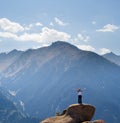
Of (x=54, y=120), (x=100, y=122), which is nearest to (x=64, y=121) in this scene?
(x=54, y=120)

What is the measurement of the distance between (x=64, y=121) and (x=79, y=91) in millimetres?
9136

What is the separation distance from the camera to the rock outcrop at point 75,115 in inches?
2552

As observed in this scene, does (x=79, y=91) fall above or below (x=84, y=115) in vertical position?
above

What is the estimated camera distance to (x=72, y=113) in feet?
217

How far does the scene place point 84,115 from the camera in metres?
66.8

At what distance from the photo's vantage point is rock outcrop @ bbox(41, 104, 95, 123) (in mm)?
64812

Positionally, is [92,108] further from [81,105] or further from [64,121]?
[64,121]

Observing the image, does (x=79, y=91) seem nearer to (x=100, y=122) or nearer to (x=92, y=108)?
(x=92, y=108)

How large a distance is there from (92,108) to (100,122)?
18.9 ft

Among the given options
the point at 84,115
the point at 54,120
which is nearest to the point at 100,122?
the point at 84,115

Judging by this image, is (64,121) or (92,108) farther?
(92,108)

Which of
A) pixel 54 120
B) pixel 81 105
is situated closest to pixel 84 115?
pixel 81 105

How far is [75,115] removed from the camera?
65.8 m

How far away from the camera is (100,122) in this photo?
62625 millimetres
